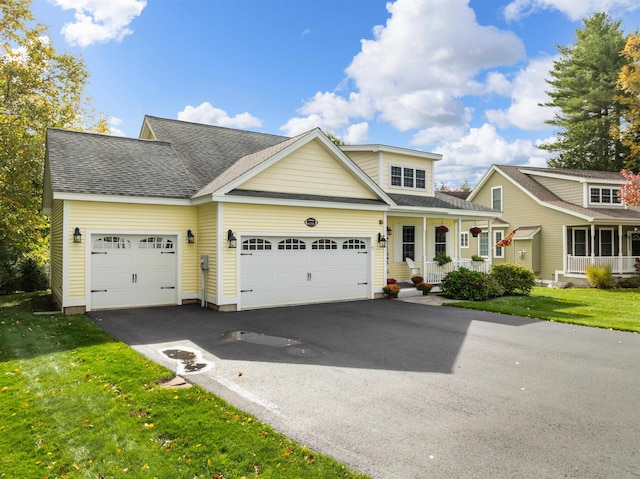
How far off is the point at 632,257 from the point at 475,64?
1330 cm

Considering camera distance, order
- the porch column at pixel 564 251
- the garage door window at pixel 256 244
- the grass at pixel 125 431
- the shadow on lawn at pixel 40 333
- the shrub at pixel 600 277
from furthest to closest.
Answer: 1. the porch column at pixel 564 251
2. the shrub at pixel 600 277
3. the garage door window at pixel 256 244
4. the shadow on lawn at pixel 40 333
5. the grass at pixel 125 431

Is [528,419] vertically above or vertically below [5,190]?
below

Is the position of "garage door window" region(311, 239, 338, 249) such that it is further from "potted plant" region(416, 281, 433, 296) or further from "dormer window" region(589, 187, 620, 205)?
"dormer window" region(589, 187, 620, 205)

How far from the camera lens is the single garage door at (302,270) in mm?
12602

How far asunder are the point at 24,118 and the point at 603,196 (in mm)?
30120

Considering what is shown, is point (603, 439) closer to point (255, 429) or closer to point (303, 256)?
point (255, 429)

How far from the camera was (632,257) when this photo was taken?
21672mm

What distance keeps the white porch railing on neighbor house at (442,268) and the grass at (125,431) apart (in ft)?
41.1

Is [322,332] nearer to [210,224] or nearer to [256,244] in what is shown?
[256,244]

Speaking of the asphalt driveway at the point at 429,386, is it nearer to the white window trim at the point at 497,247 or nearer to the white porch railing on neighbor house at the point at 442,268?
the white porch railing on neighbor house at the point at 442,268

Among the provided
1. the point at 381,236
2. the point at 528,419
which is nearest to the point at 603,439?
the point at 528,419

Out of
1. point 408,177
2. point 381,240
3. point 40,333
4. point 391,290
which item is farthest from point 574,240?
point 40,333

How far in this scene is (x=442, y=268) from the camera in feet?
57.3

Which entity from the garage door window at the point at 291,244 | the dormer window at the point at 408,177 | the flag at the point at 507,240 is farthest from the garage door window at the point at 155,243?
the flag at the point at 507,240
